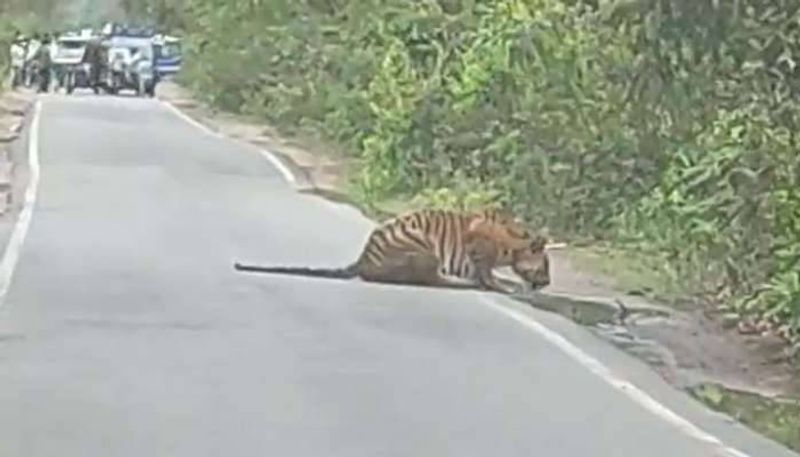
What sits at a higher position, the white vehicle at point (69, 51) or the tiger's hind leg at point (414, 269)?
the tiger's hind leg at point (414, 269)

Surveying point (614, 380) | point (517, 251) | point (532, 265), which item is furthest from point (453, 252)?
point (614, 380)

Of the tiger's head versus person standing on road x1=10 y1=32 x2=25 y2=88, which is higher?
the tiger's head

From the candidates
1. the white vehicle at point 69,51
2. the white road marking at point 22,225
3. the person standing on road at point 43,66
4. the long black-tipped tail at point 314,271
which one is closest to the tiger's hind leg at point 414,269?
the long black-tipped tail at point 314,271

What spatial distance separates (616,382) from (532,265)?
16.3 ft

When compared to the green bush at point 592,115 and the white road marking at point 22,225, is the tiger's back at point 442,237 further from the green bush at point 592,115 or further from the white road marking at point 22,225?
the white road marking at point 22,225

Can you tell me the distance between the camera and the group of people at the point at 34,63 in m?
64.5

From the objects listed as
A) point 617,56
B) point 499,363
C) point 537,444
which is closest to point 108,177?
point 617,56

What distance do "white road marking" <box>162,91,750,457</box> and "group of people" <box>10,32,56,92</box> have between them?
48.2 m

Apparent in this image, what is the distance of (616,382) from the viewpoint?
1334 cm

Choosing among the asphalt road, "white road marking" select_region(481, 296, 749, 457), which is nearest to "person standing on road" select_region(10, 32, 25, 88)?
the asphalt road

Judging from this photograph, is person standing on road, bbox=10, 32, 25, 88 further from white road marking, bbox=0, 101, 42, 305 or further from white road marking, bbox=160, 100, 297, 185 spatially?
white road marking, bbox=0, 101, 42, 305

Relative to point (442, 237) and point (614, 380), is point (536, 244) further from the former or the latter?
point (614, 380)

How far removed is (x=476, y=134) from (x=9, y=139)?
14.1 m

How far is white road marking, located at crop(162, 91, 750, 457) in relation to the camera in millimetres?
11330
